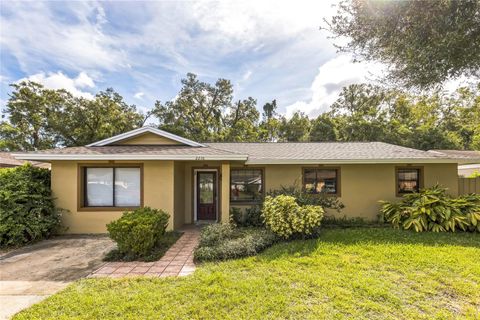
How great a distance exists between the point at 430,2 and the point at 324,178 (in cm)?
629

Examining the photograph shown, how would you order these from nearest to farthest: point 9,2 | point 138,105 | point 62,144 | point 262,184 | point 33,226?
1. point 9,2
2. point 33,226
3. point 262,184
4. point 62,144
5. point 138,105

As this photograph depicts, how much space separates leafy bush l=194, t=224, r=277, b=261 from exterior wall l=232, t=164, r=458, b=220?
130 inches

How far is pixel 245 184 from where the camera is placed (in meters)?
10.1

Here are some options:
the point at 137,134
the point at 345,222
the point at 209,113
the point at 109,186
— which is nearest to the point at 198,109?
the point at 209,113

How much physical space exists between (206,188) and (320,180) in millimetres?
4747

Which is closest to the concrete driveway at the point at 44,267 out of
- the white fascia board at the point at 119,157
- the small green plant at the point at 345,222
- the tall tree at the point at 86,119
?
the white fascia board at the point at 119,157

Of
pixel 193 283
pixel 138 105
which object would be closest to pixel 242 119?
pixel 138 105

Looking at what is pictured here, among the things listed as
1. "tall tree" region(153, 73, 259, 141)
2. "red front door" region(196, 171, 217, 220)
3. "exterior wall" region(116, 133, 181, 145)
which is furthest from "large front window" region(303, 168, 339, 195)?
"tall tree" region(153, 73, 259, 141)

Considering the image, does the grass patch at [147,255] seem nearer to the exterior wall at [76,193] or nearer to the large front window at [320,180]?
the exterior wall at [76,193]

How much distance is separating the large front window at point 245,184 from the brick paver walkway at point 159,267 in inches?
152

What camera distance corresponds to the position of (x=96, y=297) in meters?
4.00

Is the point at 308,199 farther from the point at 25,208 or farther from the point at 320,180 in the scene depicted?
the point at 25,208

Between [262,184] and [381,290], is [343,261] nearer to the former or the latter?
[381,290]

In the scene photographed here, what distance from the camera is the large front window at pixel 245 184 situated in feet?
32.8
